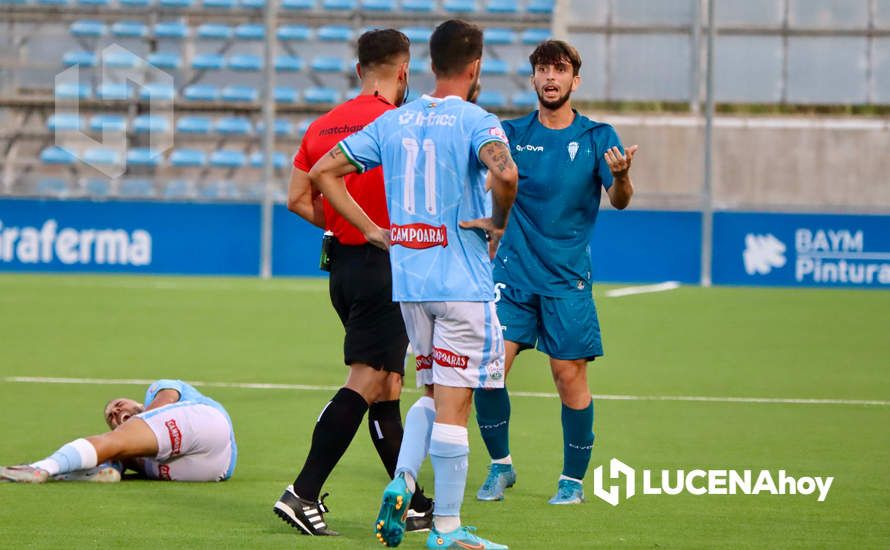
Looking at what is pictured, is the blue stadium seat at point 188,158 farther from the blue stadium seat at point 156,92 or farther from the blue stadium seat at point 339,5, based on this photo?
the blue stadium seat at point 339,5

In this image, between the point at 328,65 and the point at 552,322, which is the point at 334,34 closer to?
the point at 328,65

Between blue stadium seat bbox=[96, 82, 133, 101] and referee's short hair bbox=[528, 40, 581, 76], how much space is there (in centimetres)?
2140

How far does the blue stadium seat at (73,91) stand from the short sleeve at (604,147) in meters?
22.0

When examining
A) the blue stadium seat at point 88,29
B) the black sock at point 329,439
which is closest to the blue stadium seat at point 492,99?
the blue stadium seat at point 88,29

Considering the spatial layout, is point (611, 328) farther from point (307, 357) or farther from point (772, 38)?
point (772, 38)

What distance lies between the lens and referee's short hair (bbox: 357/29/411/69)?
6.03m

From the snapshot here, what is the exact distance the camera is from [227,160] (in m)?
26.5

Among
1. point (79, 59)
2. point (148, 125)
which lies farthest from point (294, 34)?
point (79, 59)

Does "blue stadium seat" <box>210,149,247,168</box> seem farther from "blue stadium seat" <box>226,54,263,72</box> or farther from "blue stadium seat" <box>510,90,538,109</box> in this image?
"blue stadium seat" <box>510,90,538,109</box>

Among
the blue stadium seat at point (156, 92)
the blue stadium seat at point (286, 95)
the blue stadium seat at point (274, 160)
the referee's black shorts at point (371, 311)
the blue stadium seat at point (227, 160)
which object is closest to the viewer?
the referee's black shorts at point (371, 311)

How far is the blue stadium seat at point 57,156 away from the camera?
86.7 ft

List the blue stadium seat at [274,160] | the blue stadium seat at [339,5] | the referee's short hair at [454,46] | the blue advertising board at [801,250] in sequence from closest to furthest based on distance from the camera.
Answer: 1. the referee's short hair at [454,46]
2. the blue advertising board at [801,250]
3. the blue stadium seat at [274,160]
4. the blue stadium seat at [339,5]

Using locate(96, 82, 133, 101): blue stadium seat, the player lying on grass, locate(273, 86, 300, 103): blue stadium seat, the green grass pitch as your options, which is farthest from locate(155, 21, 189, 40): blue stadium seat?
the player lying on grass

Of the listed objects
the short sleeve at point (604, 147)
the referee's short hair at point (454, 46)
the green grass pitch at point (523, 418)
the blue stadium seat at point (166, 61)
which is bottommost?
the green grass pitch at point (523, 418)
